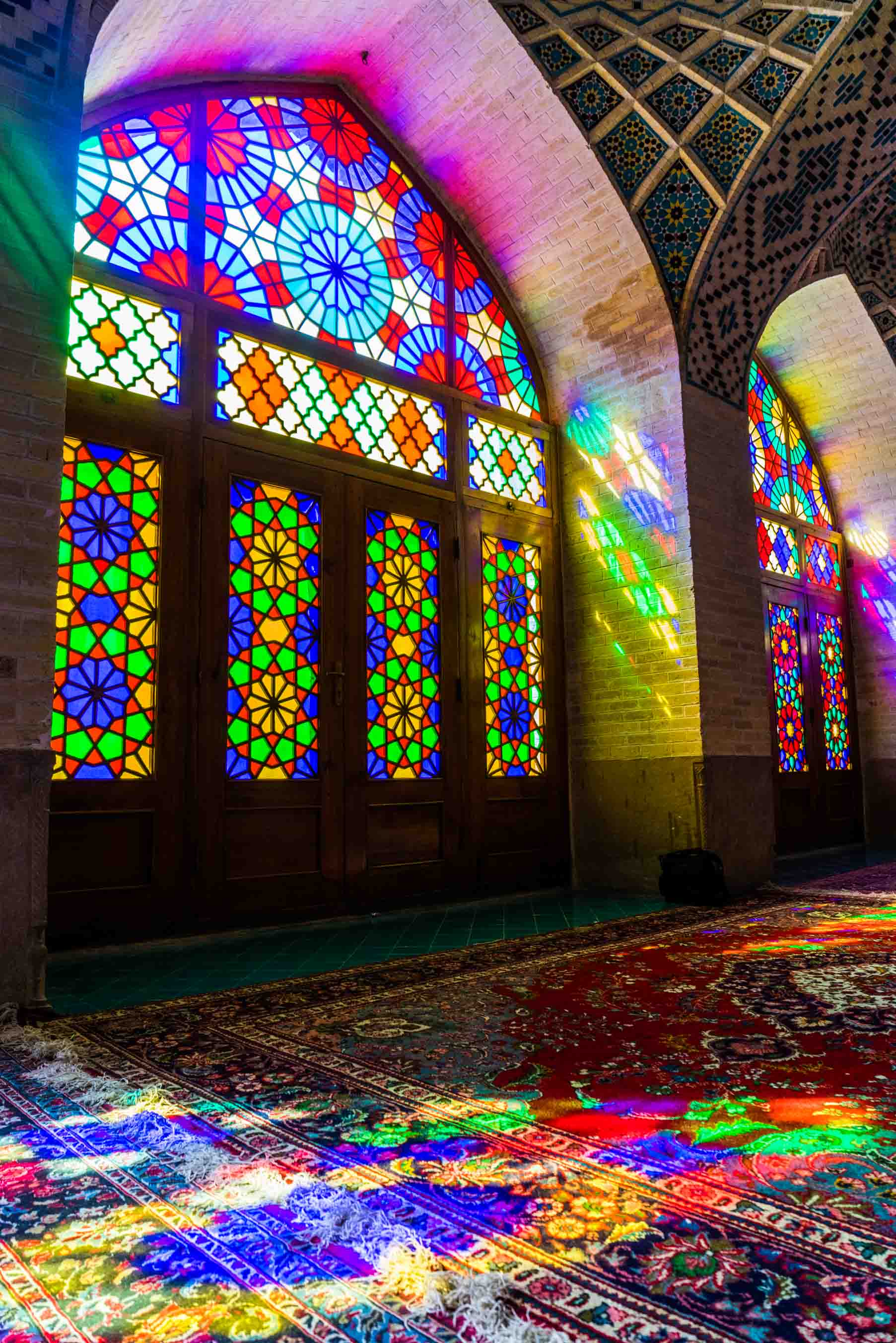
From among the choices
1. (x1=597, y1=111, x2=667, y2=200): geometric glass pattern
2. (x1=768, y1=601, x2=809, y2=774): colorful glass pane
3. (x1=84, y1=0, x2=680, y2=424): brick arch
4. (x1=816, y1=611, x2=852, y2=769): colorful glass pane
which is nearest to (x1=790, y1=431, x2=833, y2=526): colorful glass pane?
(x1=816, y1=611, x2=852, y2=769): colorful glass pane

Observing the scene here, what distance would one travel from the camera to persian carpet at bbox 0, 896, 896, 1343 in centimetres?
139

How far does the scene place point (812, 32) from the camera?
20.4 ft

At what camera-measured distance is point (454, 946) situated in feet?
15.0

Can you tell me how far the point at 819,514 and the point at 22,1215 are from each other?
10274mm

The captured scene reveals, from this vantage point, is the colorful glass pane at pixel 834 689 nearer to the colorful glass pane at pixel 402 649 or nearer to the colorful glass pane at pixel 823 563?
the colorful glass pane at pixel 823 563

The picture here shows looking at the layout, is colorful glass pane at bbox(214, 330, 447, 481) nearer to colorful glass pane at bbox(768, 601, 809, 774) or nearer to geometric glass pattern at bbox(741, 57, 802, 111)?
geometric glass pattern at bbox(741, 57, 802, 111)

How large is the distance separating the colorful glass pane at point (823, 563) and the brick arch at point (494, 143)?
3.85 meters

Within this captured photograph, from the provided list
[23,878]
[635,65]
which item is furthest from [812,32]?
[23,878]

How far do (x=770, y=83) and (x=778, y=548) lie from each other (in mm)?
4305

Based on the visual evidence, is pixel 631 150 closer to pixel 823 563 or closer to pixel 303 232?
pixel 303 232

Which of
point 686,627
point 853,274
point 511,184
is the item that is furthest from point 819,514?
point 511,184

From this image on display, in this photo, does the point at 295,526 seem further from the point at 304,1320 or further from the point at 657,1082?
the point at 304,1320

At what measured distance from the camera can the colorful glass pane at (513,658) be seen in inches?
263

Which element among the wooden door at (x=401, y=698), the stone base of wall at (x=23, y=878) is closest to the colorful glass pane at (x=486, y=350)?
the wooden door at (x=401, y=698)
